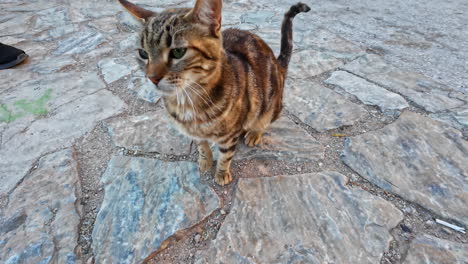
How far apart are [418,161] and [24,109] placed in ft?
10.3

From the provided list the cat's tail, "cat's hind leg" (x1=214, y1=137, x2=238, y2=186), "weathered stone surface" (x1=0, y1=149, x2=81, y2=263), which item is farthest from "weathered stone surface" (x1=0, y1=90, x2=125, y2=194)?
the cat's tail

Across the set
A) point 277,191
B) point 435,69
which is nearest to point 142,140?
point 277,191

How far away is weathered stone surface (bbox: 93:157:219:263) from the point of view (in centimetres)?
142

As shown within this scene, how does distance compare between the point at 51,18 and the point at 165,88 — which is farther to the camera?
the point at 51,18

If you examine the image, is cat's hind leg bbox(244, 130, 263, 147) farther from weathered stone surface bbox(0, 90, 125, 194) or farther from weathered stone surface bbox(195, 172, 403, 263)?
weathered stone surface bbox(0, 90, 125, 194)

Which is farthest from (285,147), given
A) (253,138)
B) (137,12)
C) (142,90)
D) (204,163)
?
(142,90)

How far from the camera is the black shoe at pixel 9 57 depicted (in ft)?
9.29

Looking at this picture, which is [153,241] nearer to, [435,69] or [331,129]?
[331,129]

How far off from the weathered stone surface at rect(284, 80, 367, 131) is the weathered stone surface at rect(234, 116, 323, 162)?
0.57ft

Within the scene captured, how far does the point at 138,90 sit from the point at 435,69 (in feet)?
9.40

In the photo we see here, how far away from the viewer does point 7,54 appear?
2.85 metres

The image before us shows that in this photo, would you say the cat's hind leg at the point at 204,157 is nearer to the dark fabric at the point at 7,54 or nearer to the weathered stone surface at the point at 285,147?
the weathered stone surface at the point at 285,147

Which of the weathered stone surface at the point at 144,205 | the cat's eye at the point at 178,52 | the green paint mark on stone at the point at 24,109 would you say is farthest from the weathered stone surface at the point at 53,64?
the cat's eye at the point at 178,52

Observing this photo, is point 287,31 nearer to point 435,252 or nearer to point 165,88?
point 165,88
